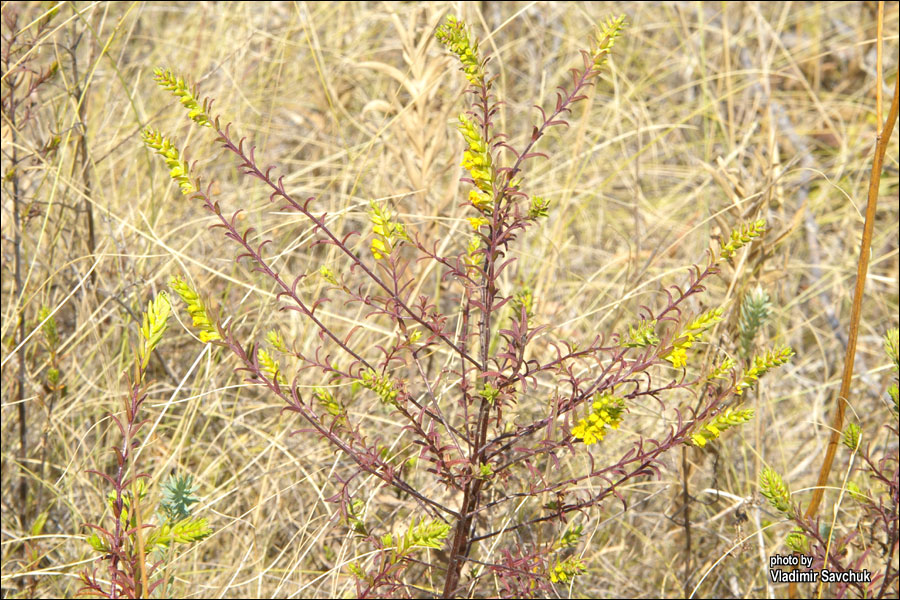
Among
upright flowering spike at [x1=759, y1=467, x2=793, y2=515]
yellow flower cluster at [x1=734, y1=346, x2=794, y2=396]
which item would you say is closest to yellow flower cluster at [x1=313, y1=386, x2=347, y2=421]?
yellow flower cluster at [x1=734, y1=346, x2=794, y2=396]

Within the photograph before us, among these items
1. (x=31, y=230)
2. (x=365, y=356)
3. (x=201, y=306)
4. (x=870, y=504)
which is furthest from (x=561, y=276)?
(x=31, y=230)

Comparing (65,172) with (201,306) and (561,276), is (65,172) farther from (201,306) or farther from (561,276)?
(561,276)

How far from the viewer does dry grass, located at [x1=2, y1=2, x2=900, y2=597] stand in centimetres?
170

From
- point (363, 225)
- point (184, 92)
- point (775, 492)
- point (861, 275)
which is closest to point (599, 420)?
point (775, 492)

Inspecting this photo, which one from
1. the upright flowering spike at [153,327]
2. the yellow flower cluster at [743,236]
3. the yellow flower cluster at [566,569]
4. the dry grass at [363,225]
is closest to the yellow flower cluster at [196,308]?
the upright flowering spike at [153,327]

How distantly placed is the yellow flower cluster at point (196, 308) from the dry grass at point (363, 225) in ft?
0.84

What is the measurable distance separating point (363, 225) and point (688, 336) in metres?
1.57

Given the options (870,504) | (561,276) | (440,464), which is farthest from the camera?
(561,276)

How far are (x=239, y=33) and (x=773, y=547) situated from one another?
225 centimetres

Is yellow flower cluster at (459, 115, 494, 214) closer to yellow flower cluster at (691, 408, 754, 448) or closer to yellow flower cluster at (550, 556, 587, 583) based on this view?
yellow flower cluster at (691, 408, 754, 448)

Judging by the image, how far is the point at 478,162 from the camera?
3.32ft

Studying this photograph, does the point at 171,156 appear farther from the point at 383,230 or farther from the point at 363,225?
the point at 363,225

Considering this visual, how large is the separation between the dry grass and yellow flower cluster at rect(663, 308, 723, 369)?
0.50m

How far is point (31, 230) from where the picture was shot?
2.07m
